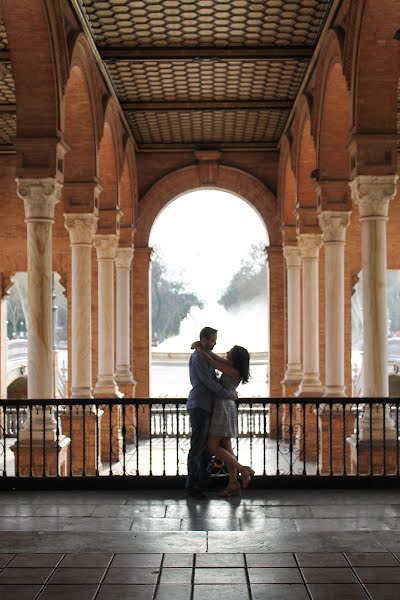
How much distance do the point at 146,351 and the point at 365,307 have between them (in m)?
9.67

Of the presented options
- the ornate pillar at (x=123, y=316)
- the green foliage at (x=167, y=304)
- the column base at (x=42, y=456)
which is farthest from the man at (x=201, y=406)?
the green foliage at (x=167, y=304)

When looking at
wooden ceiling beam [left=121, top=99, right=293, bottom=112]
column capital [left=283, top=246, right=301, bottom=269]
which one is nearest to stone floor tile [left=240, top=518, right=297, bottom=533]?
wooden ceiling beam [left=121, top=99, right=293, bottom=112]

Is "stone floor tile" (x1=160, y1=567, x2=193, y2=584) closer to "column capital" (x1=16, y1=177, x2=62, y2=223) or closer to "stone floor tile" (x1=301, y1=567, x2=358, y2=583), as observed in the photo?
"stone floor tile" (x1=301, y1=567, x2=358, y2=583)

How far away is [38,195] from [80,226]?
2925 millimetres

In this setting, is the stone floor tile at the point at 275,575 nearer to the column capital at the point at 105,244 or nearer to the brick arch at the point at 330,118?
the brick arch at the point at 330,118

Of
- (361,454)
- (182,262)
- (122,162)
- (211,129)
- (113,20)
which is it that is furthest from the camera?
(182,262)

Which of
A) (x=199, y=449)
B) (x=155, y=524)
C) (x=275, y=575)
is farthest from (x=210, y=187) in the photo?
(x=275, y=575)

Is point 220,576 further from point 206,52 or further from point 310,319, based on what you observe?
point 310,319

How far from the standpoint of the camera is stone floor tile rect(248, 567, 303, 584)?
A: 414 centimetres

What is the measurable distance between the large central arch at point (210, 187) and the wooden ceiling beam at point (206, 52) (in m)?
6.86

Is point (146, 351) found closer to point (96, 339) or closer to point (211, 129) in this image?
point (96, 339)

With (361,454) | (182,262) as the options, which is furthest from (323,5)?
(182,262)

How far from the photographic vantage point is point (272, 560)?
448 cm

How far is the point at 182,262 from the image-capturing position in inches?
2384
